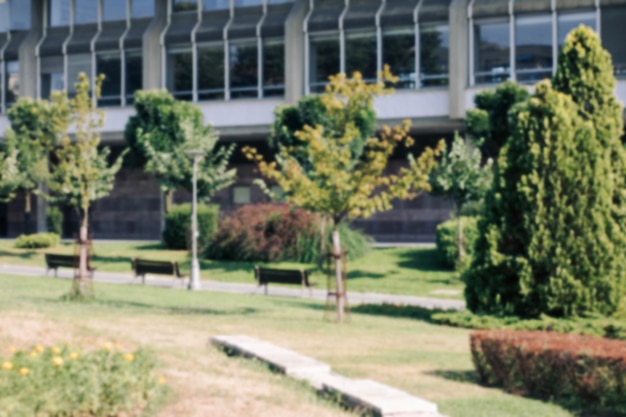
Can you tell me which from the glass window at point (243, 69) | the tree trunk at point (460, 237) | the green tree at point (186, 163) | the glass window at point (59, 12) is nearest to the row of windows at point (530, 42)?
the tree trunk at point (460, 237)

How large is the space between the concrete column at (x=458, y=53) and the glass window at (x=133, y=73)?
15586 mm

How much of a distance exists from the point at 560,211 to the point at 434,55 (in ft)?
86.1

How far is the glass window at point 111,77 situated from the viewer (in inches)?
2013

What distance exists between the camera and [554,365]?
1164cm

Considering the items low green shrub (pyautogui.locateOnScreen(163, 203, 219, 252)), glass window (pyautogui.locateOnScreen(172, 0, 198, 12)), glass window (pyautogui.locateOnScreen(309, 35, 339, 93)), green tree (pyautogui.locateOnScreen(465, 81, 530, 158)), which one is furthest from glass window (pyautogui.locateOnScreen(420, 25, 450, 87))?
glass window (pyautogui.locateOnScreen(172, 0, 198, 12))

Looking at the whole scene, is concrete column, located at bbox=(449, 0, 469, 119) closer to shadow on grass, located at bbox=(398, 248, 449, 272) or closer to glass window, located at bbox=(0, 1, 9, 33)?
shadow on grass, located at bbox=(398, 248, 449, 272)

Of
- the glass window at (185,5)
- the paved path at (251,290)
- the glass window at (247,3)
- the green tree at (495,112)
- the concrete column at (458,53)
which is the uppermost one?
the glass window at (185,5)

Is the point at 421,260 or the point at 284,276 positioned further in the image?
the point at 421,260

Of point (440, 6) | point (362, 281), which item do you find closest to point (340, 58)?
point (440, 6)

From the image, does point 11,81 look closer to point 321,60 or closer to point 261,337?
point 321,60

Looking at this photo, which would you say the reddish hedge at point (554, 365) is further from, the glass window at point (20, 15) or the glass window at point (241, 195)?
the glass window at point (20, 15)

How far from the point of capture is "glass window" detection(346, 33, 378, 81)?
1811 inches

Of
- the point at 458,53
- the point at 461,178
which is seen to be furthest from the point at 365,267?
the point at 458,53

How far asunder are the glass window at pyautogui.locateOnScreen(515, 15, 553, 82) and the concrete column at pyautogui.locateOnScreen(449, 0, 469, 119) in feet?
7.04
